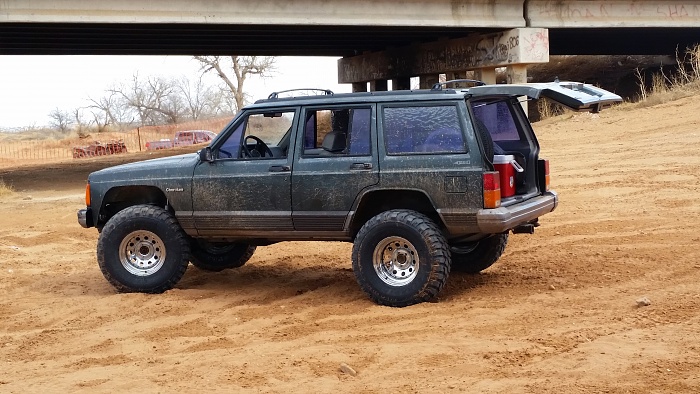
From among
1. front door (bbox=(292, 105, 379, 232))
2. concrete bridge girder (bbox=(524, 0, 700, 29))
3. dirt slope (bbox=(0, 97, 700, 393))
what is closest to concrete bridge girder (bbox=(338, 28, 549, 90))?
concrete bridge girder (bbox=(524, 0, 700, 29))

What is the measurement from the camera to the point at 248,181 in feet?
29.4

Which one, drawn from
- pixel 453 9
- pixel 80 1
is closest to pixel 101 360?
pixel 80 1

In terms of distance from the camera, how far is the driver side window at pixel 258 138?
9133 mm

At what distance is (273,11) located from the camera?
25.6 metres

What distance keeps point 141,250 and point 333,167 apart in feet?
7.54

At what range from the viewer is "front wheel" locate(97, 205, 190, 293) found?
30.6 ft

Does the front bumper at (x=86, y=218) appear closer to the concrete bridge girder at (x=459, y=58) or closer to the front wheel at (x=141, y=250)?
the front wheel at (x=141, y=250)

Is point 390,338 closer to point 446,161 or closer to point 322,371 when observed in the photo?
point 322,371

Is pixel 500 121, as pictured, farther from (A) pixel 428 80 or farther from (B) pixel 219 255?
(A) pixel 428 80

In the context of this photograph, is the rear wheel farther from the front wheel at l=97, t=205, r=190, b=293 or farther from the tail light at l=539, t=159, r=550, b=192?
the front wheel at l=97, t=205, r=190, b=293

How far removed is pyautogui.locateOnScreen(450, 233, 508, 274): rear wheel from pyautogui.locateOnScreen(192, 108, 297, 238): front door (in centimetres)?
184

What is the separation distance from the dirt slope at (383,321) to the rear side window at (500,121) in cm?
140

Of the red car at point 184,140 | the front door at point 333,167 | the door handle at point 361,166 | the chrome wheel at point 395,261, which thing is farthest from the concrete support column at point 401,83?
the chrome wheel at point 395,261

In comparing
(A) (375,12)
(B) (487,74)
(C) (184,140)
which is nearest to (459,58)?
(B) (487,74)
